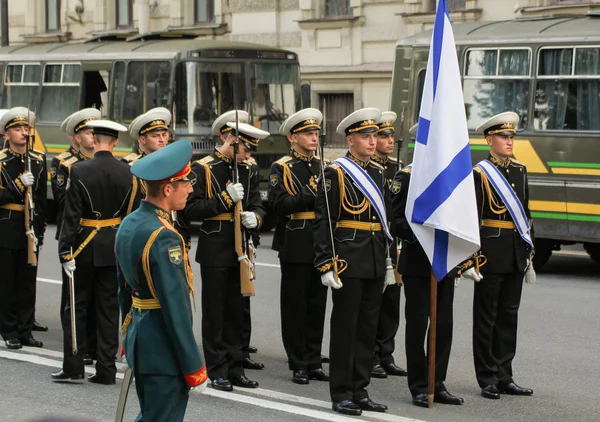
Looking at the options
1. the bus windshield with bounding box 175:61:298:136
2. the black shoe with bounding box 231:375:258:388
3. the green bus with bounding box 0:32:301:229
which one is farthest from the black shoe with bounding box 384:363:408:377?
the bus windshield with bounding box 175:61:298:136

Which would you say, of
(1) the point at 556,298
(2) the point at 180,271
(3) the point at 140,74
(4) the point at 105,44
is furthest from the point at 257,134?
(4) the point at 105,44

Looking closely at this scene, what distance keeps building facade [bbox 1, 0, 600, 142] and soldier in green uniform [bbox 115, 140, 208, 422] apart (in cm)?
1645

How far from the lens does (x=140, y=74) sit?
19.9 meters

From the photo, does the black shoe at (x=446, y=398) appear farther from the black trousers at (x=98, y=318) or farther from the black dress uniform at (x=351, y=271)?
the black trousers at (x=98, y=318)

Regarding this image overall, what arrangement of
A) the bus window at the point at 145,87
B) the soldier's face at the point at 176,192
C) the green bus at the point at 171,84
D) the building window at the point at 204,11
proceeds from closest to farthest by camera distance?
the soldier's face at the point at 176,192 < the green bus at the point at 171,84 < the bus window at the point at 145,87 < the building window at the point at 204,11

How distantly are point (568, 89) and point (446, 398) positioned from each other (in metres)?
7.63

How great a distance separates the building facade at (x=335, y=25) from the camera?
76.8 ft

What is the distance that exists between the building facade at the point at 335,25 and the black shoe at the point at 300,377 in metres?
13.7

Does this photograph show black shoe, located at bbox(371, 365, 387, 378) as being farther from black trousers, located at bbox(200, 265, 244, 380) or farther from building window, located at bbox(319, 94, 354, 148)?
building window, located at bbox(319, 94, 354, 148)

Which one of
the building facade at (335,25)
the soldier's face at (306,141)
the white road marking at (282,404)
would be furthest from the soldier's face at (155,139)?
the building facade at (335,25)

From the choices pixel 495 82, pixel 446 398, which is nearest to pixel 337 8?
pixel 495 82

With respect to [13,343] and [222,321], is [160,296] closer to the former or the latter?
[222,321]

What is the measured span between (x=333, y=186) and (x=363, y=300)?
2.47ft

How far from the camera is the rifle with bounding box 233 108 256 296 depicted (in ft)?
27.5
